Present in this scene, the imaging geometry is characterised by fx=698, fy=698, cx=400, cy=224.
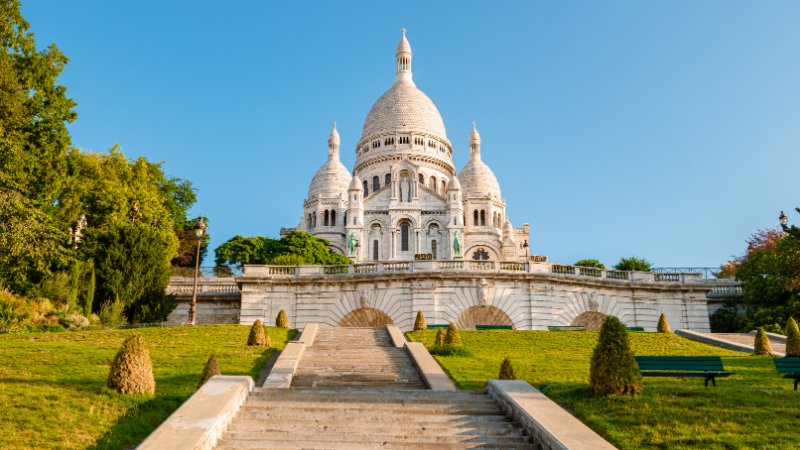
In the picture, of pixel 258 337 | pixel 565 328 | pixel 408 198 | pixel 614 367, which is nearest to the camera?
pixel 614 367

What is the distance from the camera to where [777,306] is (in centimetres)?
3241

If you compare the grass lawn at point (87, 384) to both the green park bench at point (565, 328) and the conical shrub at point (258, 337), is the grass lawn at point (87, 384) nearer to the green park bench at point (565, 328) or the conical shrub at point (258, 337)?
the conical shrub at point (258, 337)

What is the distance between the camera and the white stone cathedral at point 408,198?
76.1m

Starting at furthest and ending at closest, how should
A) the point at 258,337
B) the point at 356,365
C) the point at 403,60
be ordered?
the point at 403,60 → the point at 258,337 → the point at 356,365

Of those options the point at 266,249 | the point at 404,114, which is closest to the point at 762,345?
the point at 266,249

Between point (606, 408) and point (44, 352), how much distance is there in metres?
13.7

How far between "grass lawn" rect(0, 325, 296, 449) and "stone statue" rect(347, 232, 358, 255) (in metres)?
50.4

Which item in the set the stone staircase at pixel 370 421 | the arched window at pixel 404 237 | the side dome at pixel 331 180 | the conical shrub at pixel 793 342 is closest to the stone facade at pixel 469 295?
the conical shrub at pixel 793 342

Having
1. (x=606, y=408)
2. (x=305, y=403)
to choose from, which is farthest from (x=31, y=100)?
(x=606, y=408)

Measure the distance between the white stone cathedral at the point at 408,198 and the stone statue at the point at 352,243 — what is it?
11cm

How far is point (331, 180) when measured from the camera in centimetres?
8312

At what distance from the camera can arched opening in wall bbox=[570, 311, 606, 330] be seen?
32.8m

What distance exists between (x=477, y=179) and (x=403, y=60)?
25528mm

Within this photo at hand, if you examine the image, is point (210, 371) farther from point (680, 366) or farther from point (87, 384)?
point (680, 366)
